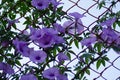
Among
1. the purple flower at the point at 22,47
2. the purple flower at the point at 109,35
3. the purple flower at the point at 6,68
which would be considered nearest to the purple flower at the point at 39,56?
the purple flower at the point at 22,47

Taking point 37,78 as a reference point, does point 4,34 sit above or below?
above

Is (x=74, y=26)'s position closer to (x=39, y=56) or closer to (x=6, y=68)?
(x=39, y=56)

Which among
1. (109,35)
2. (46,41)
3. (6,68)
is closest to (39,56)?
(46,41)

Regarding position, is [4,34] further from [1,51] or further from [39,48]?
[39,48]

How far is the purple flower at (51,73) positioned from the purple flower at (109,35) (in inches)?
10.1

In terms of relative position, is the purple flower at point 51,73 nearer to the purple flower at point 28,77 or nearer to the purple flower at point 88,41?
the purple flower at point 28,77

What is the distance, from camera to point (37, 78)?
1.62 metres

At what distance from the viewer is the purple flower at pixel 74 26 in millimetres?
1667

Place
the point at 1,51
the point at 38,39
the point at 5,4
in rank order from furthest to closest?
1. the point at 5,4
2. the point at 1,51
3. the point at 38,39

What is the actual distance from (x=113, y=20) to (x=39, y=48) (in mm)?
346

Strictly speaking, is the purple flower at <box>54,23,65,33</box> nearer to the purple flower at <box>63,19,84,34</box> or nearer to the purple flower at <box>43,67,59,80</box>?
the purple flower at <box>63,19,84,34</box>

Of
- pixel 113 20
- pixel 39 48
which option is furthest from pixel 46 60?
pixel 113 20

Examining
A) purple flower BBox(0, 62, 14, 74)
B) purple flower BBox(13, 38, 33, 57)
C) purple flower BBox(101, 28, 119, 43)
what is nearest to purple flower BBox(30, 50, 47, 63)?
purple flower BBox(13, 38, 33, 57)

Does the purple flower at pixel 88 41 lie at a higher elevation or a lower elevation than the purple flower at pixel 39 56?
higher
